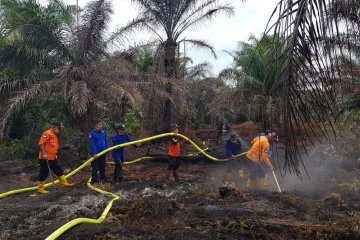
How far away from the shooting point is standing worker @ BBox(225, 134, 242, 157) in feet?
42.2

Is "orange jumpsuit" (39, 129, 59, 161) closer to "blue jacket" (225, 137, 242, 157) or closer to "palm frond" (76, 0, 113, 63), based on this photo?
"palm frond" (76, 0, 113, 63)

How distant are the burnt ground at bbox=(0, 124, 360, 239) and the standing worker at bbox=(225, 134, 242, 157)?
82 cm

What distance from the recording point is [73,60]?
14164 mm

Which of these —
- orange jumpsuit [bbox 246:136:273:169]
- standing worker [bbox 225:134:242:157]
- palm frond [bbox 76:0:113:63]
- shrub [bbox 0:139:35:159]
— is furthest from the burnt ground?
palm frond [bbox 76:0:113:63]

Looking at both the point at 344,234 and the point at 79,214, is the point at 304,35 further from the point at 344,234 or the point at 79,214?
the point at 79,214

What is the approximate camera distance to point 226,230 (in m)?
6.49

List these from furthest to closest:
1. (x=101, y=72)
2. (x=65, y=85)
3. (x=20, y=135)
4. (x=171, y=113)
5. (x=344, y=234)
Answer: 1. (x=171, y=113)
2. (x=20, y=135)
3. (x=101, y=72)
4. (x=65, y=85)
5. (x=344, y=234)

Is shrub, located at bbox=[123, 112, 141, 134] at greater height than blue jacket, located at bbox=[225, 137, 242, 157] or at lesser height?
greater

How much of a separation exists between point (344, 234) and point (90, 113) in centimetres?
952

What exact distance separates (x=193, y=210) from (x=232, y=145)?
5.44 m

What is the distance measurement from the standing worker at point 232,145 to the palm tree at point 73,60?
297 centimetres

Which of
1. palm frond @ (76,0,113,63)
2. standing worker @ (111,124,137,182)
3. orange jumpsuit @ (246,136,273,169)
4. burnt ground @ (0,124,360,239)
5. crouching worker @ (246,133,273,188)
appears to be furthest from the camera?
palm frond @ (76,0,113,63)

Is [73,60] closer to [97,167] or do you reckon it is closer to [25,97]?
[25,97]

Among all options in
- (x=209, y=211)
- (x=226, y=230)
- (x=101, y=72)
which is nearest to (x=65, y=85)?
(x=101, y=72)
